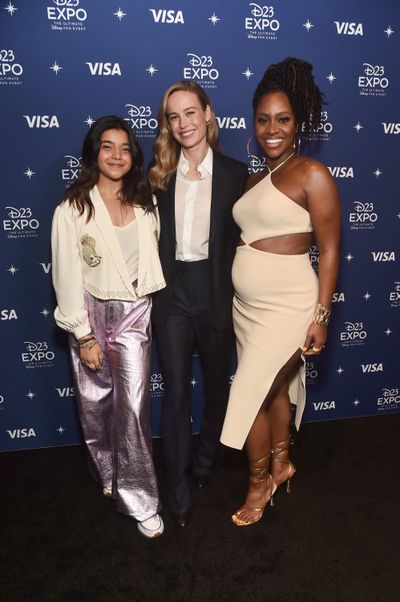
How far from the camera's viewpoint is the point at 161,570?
217cm

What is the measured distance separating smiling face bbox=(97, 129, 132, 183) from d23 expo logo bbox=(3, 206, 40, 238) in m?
0.82

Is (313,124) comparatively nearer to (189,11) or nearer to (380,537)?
(189,11)

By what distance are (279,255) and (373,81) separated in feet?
4.75

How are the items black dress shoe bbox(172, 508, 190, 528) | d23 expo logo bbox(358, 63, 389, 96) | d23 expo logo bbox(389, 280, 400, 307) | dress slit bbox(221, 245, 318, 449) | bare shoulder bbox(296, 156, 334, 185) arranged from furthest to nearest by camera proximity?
d23 expo logo bbox(389, 280, 400, 307)
d23 expo logo bbox(358, 63, 389, 96)
black dress shoe bbox(172, 508, 190, 528)
dress slit bbox(221, 245, 318, 449)
bare shoulder bbox(296, 156, 334, 185)

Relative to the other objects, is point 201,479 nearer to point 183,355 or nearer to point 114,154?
point 183,355

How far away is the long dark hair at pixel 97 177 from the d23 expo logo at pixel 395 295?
6.00 feet

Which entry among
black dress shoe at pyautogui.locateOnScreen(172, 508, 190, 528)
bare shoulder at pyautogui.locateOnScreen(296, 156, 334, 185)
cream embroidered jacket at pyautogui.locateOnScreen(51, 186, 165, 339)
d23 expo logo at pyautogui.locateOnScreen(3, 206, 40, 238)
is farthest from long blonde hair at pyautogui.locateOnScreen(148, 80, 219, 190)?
black dress shoe at pyautogui.locateOnScreen(172, 508, 190, 528)

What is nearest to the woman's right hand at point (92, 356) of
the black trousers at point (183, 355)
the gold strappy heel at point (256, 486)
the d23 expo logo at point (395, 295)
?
the black trousers at point (183, 355)

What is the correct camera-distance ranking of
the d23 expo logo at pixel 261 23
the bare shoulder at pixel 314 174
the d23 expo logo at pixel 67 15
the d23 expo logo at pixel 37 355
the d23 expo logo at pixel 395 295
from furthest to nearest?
the d23 expo logo at pixel 395 295 → the d23 expo logo at pixel 37 355 → the d23 expo logo at pixel 261 23 → the d23 expo logo at pixel 67 15 → the bare shoulder at pixel 314 174

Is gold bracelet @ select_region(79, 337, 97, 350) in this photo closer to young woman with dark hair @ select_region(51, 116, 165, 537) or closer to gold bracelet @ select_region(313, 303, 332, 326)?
→ young woman with dark hair @ select_region(51, 116, 165, 537)

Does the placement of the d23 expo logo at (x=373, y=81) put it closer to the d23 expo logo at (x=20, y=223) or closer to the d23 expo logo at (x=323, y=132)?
the d23 expo logo at (x=323, y=132)

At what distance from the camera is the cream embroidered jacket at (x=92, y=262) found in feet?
7.00

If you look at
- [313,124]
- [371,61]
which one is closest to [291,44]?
[371,61]

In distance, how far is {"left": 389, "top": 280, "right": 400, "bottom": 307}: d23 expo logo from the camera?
10.8 ft
